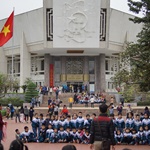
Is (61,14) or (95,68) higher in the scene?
(61,14)

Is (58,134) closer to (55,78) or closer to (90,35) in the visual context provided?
(90,35)

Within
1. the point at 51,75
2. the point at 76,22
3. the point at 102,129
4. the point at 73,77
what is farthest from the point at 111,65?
the point at 102,129

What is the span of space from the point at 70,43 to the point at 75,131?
31.0 metres

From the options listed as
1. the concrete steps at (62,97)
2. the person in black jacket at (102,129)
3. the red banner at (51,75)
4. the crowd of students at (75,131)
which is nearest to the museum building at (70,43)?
the red banner at (51,75)

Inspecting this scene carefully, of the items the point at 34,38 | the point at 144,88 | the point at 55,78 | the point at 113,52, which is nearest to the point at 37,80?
the point at 55,78

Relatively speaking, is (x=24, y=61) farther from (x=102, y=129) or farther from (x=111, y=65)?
(x=102, y=129)

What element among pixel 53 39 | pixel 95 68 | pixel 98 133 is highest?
pixel 53 39

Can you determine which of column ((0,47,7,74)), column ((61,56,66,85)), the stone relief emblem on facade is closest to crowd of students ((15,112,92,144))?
the stone relief emblem on facade

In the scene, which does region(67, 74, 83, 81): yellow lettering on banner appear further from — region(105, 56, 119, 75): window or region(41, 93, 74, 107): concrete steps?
region(41, 93, 74, 107): concrete steps

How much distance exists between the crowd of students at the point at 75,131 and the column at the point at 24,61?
119ft

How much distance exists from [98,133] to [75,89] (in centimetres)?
4223

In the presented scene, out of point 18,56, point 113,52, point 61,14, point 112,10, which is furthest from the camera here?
point 18,56

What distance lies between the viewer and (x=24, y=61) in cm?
5075

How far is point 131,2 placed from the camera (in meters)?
14.5
